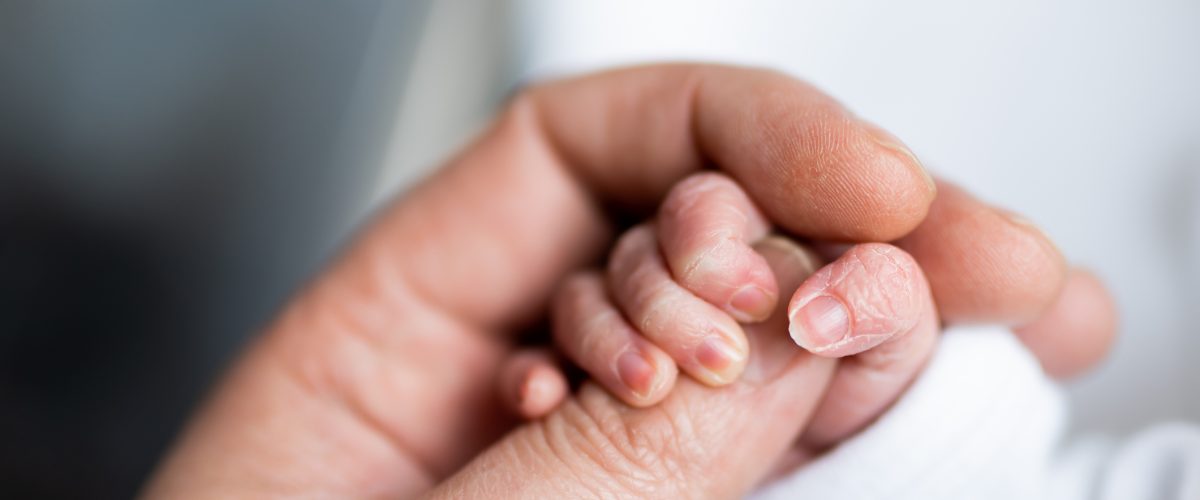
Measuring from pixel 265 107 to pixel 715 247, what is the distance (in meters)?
0.90

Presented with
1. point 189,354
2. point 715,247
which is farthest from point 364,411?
point 189,354

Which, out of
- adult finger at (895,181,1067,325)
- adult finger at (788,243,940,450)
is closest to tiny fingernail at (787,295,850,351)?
adult finger at (788,243,940,450)

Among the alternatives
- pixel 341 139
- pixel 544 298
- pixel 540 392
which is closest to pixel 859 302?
pixel 540 392

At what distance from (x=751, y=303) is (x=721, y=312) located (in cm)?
2

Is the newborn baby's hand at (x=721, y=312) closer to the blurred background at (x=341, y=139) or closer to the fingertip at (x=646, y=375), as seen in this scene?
the fingertip at (x=646, y=375)

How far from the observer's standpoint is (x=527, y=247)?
2.41ft

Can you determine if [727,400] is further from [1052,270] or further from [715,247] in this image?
[1052,270]

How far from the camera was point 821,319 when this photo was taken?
46cm

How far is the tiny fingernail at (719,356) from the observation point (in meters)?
0.49

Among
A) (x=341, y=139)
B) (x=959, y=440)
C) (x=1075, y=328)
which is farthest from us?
(x=341, y=139)

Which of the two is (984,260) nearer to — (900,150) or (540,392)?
(900,150)

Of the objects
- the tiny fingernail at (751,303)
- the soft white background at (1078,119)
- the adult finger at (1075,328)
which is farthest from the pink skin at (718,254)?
the soft white background at (1078,119)

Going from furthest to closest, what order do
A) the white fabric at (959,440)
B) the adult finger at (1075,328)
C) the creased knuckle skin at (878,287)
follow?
the adult finger at (1075,328)
the white fabric at (959,440)
the creased knuckle skin at (878,287)

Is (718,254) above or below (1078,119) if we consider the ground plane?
above
